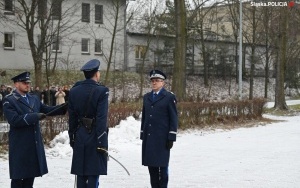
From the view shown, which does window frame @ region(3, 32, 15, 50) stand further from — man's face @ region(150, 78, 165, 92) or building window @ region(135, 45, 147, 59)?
man's face @ region(150, 78, 165, 92)

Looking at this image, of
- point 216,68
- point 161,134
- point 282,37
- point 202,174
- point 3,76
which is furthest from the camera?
point 216,68

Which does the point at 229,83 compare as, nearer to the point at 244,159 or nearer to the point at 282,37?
the point at 282,37

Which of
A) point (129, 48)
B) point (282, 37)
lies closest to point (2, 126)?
point (282, 37)

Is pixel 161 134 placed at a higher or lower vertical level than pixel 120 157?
higher

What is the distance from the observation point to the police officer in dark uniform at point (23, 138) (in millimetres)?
6824

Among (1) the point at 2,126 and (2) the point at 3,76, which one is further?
(2) the point at 3,76

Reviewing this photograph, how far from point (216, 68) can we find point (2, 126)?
46.3 metres

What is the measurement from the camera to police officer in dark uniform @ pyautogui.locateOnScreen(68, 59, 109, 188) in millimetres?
6391

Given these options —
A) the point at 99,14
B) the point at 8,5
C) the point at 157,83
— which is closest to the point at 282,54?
the point at 8,5

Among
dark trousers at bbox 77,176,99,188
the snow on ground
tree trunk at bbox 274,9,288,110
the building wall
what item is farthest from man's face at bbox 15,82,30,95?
the building wall

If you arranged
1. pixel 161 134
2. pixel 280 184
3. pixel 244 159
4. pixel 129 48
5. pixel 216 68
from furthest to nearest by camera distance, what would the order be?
1. pixel 216 68
2. pixel 129 48
3. pixel 244 159
4. pixel 280 184
5. pixel 161 134

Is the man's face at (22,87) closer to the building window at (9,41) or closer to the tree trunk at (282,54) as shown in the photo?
the tree trunk at (282,54)

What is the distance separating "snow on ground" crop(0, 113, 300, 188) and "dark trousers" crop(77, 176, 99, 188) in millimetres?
2584

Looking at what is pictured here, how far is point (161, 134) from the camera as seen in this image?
25.8 feet
